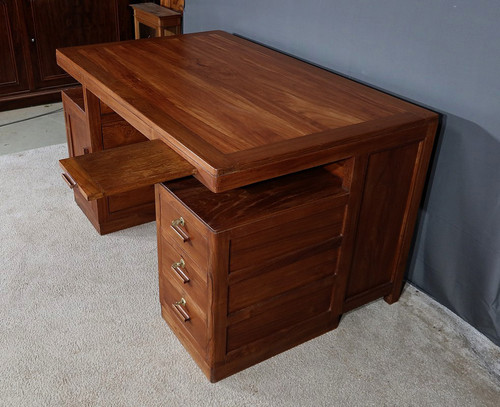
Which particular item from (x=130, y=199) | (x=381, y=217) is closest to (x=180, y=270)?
(x=381, y=217)

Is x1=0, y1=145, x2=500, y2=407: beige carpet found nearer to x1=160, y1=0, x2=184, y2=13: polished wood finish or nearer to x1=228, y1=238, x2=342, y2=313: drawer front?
x1=228, y1=238, x2=342, y2=313: drawer front

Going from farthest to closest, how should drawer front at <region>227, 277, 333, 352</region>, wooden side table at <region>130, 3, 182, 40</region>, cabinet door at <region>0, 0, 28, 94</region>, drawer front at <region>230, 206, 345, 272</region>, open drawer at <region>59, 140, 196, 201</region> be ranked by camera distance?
1. cabinet door at <region>0, 0, 28, 94</region>
2. wooden side table at <region>130, 3, 182, 40</region>
3. drawer front at <region>227, 277, 333, 352</region>
4. drawer front at <region>230, 206, 345, 272</region>
5. open drawer at <region>59, 140, 196, 201</region>

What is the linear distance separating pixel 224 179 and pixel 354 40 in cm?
90

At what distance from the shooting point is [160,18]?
8.91ft

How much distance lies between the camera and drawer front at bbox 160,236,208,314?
146 cm

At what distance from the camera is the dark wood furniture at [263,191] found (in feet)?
4.45

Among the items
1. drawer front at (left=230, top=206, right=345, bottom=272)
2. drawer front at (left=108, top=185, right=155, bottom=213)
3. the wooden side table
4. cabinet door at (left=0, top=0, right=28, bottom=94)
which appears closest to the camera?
drawer front at (left=230, top=206, right=345, bottom=272)

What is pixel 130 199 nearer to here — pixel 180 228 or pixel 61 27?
pixel 180 228

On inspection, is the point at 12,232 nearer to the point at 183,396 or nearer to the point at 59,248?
the point at 59,248

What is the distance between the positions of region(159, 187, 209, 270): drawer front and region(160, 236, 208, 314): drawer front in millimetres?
23

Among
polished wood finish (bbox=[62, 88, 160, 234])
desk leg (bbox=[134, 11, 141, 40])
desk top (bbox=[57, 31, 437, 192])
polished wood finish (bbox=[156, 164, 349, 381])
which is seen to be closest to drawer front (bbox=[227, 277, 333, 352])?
polished wood finish (bbox=[156, 164, 349, 381])

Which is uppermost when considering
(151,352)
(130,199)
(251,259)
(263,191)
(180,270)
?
(263,191)

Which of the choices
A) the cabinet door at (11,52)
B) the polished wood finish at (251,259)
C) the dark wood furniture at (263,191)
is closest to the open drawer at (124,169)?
the dark wood furniture at (263,191)

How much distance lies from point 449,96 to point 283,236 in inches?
26.0
